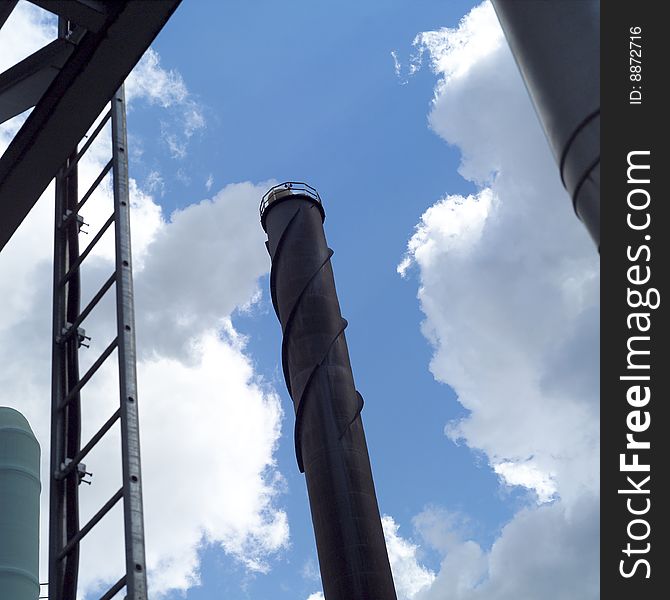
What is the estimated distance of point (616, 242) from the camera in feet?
13.8

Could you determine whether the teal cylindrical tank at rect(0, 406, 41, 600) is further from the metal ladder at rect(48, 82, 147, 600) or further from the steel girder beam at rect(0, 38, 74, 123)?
the steel girder beam at rect(0, 38, 74, 123)

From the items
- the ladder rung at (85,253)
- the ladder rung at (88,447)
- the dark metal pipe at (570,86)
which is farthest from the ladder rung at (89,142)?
the dark metal pipe at (570,86)

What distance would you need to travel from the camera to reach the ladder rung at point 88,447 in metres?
6.54

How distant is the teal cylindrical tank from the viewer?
9.34 metres

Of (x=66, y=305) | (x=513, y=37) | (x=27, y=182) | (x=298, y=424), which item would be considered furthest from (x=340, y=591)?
(x=513, y=37)

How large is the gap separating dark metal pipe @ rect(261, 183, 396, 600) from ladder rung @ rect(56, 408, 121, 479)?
48.6 feet

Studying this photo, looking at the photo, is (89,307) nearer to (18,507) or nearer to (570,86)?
(18,507)

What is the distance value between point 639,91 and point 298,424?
770 inches

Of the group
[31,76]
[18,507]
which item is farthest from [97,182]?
[18,507]

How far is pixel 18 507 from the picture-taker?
32.3ft

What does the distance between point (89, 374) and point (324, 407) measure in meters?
16.0

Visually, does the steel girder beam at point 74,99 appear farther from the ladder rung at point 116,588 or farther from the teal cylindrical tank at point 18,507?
the teal cylindrical tank at point 18,507

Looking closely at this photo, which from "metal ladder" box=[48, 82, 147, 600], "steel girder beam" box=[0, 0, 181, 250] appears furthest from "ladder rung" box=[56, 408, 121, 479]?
"steel girder beam" box=[0, 0, 181, 250]

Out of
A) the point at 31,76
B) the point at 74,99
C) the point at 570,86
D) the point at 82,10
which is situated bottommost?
the point at 570,86
